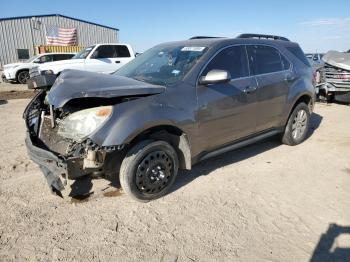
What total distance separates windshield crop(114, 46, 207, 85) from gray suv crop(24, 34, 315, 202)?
0.02m

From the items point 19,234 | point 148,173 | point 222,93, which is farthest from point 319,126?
point 19,234

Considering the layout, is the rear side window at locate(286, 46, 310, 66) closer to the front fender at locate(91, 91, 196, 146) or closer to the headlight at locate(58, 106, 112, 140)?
the front fender at locate(91, 91, 196, 146)

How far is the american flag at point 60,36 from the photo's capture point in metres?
30.9

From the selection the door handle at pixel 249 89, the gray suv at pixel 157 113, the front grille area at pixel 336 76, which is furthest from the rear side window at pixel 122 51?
the door handle at pixel 249 89

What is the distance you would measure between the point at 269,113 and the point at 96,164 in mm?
2954

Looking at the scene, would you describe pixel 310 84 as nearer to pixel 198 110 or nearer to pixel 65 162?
pixel 198 110

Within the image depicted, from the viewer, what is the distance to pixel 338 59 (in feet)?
34.3

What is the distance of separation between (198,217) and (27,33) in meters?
30.9

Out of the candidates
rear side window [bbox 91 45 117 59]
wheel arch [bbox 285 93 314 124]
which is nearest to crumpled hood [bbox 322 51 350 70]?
wheel arch [bbox 285 93 314 124]

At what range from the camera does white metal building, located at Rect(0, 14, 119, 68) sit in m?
28.9

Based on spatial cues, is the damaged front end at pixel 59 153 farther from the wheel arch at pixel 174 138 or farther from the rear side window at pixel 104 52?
the rear side window at pixel 104 52

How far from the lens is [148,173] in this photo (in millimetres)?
3854

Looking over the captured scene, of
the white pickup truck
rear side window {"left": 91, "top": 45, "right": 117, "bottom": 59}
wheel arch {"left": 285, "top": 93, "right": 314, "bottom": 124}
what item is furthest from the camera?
rear side window {"left": 91, "top": 45, "right": 117, "bottom": 59}

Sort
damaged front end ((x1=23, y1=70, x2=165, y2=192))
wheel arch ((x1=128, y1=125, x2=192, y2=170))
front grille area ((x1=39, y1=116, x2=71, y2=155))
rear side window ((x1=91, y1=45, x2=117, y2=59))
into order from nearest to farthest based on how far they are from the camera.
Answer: damaged front end ((x1=23, y1=70, x2=165, y2=192))
front grille area ((x1=39, y1=116, x2=71, y2=155))
wheel arch ((x1=128, y1=125, x2=192, y2=170))
rear side window ((x1=91, y1=45, x2=117, y2=59))
